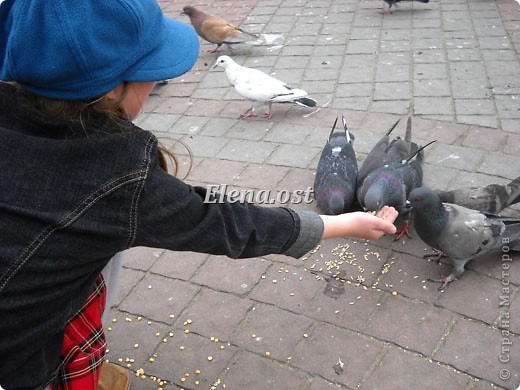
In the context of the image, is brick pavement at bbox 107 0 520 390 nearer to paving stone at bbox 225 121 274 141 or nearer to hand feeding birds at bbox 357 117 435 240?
paving stone at bbox 225 121 274 141

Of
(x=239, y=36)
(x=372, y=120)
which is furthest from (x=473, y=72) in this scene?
(x=239, y=36)

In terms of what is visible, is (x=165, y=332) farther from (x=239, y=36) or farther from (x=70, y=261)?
(x=239, y=36)

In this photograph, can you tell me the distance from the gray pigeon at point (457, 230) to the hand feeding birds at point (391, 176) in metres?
0.32

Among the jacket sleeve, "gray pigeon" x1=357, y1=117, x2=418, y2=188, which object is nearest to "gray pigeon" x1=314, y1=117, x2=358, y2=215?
"gray pigeon" x1=357, y1=117, x2=418, y2=188

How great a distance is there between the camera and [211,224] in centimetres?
163

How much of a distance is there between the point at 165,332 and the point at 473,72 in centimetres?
416

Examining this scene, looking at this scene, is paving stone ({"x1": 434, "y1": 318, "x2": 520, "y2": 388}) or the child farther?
paving stone ({"x1": 434, "y1": 318, "x2": 520, "y2": 388})

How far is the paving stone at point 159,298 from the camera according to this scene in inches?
113

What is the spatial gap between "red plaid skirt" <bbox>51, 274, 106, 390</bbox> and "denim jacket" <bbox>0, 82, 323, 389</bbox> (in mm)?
153

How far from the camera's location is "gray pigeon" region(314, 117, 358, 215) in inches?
137

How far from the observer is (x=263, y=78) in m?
4.98

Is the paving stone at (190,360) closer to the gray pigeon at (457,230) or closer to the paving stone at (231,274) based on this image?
the paving stone at (231,274)

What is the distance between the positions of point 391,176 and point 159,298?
155 centimetres

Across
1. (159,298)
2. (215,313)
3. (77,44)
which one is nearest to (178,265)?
(159,298)
